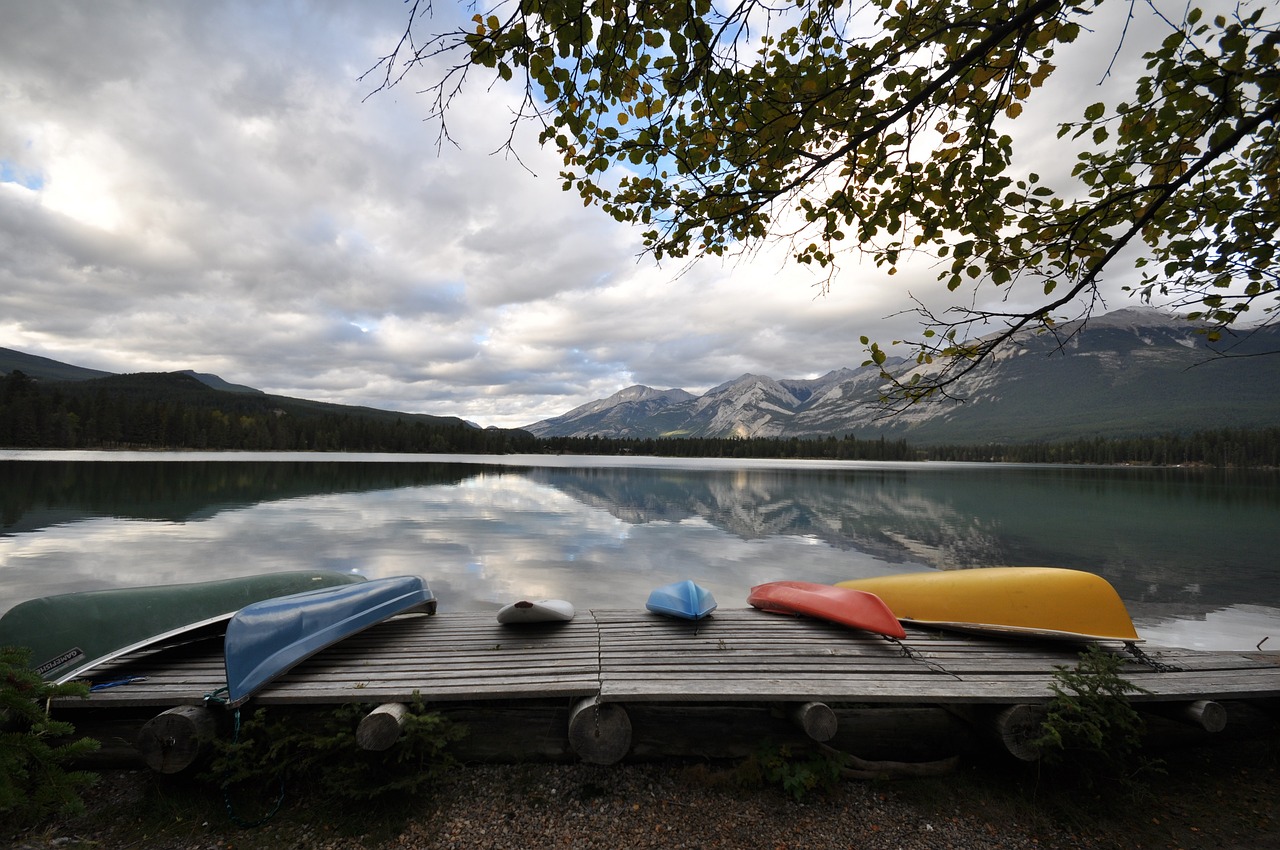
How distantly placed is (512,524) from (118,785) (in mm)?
19774

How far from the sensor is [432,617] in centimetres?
750

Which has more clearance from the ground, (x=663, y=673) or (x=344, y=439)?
(x=344, y=439)

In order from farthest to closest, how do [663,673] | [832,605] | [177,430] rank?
[177,430], [832,605], [663,673]

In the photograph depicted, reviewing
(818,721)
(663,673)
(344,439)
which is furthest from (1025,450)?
(663,673)

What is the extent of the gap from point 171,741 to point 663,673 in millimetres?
4132

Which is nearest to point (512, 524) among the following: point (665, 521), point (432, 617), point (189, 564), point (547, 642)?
point (665, 521)

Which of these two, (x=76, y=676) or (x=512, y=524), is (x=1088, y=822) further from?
(x=512, y=524)

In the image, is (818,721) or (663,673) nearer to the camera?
(818,721)

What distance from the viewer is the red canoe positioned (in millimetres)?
6547

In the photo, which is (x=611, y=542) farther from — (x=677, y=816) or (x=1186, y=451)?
(x=1186, y=451)

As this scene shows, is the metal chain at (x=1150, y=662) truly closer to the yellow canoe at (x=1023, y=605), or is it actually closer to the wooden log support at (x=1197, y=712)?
the yellow canoe at (x=1023, y=605)

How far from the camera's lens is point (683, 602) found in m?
7.19

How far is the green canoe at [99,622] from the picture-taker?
5.33 metres

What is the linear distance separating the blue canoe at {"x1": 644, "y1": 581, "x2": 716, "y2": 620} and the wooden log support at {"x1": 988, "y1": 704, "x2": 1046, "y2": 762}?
3197 millimetres
